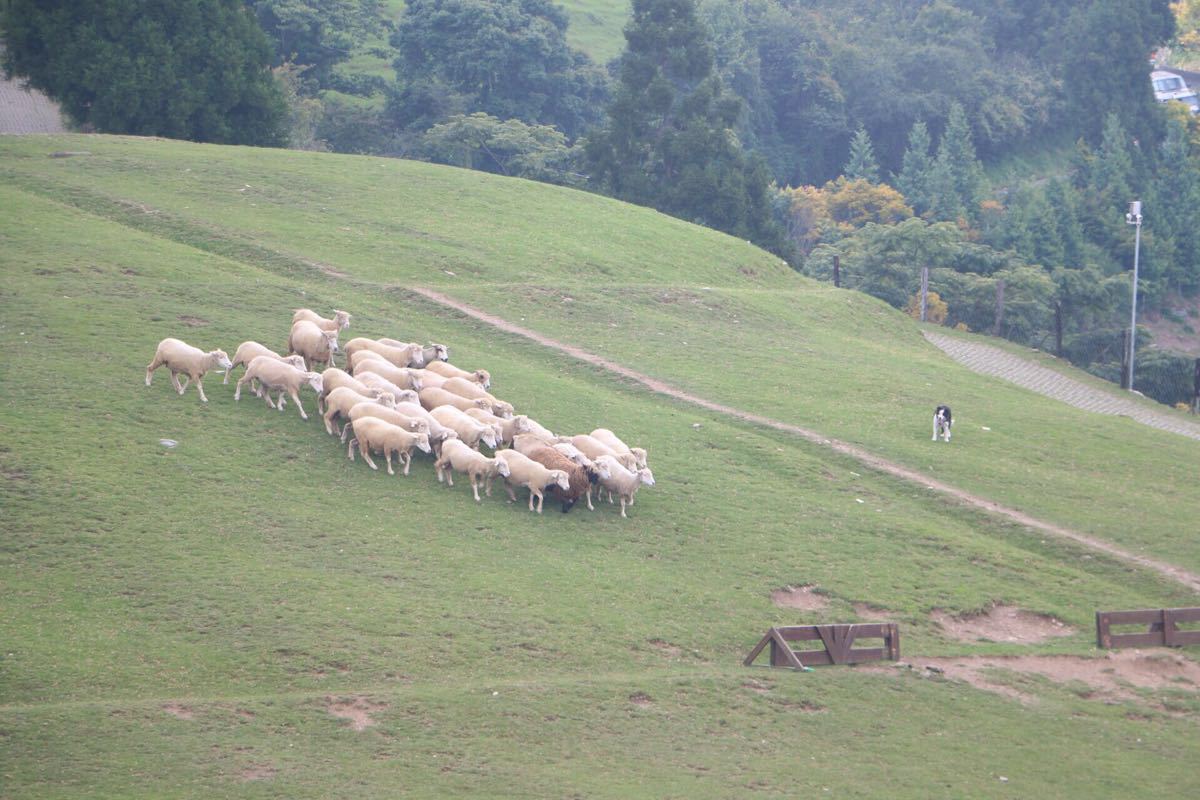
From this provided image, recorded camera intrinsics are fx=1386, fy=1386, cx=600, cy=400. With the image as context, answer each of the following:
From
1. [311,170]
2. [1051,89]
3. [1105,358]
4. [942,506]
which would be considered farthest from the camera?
[1051,89]

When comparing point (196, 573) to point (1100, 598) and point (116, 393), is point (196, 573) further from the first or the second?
point (1100, 598)

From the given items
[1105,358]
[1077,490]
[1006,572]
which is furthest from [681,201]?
[1006,572]

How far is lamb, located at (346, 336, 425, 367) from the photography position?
2558 cm

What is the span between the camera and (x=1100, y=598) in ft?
70.5

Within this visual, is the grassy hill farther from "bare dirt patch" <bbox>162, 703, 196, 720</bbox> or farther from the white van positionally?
the white van

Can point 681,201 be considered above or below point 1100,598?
above

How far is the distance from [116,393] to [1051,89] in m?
83.5

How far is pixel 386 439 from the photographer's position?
21641mm

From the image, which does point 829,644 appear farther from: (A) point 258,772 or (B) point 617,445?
(A) point 258,772

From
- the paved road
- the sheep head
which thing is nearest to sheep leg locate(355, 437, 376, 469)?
the sheep head

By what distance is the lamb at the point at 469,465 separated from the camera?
21453mm

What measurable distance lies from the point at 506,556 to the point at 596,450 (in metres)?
3.70

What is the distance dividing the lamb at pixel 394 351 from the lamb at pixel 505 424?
270 centimetres

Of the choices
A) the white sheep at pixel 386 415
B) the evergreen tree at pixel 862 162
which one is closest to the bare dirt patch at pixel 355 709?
the white sheep at pixel 386 415
